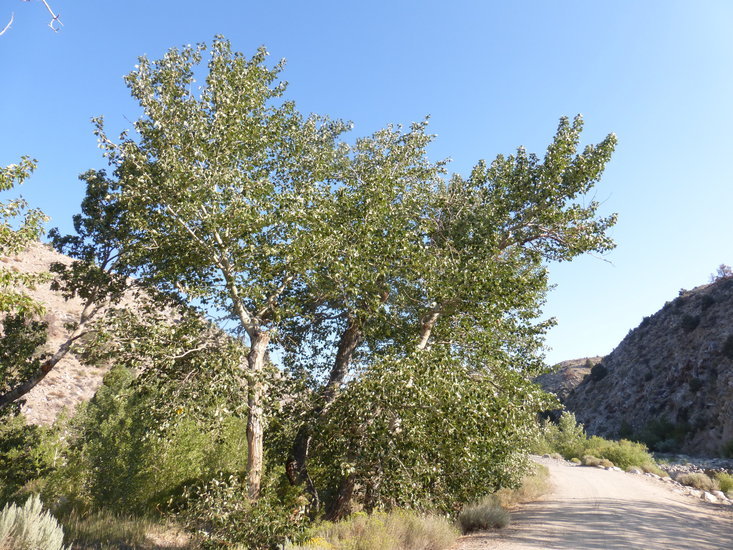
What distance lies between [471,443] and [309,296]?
5.06m

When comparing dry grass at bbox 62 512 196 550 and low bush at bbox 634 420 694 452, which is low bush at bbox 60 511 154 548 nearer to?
dry grass at bbox 62 512 196 550

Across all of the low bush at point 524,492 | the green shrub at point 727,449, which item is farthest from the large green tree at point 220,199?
the green shrub at point 727,449

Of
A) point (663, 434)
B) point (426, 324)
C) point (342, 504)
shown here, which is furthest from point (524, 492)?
point (663, 434)

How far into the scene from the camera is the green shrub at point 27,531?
597 cm

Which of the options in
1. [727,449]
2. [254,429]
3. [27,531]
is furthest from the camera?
[727,449]

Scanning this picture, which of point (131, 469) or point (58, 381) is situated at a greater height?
point (58, 381)

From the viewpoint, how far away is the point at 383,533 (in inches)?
351

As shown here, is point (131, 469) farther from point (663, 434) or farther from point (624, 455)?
point (663, 434)

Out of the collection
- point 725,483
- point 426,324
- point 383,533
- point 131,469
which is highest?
point 426,324

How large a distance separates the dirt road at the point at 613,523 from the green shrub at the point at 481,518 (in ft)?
1.18

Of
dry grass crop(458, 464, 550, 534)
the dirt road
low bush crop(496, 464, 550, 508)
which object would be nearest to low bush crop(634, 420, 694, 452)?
the dirt road

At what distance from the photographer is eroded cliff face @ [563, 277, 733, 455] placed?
4031 centimetres

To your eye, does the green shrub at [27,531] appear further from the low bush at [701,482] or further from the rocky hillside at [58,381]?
the rocky hillside at [58,381]

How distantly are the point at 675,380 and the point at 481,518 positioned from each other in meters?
48.8
